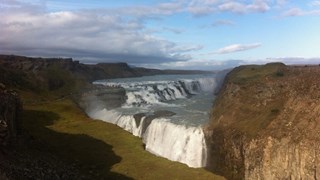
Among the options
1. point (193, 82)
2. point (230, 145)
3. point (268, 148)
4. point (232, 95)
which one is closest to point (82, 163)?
point (230, 145)

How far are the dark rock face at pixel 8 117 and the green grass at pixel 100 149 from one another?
33.2ft

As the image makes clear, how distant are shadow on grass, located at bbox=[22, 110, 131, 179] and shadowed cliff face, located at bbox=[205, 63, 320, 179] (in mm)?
15286

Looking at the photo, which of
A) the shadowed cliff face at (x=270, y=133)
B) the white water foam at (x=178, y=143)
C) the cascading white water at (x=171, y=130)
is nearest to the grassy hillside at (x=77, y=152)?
the shadowed cliff face at (x=270, y=133)

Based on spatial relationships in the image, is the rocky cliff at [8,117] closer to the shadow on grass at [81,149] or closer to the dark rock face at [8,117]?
the dark rock face at [8,117]

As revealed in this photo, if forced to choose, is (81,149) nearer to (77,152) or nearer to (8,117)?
(77,152)

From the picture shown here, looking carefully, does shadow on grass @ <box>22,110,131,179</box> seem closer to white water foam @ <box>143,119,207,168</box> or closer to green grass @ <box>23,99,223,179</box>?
green grass @ <box>23,99,223,179</box>

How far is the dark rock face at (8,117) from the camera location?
45000mm

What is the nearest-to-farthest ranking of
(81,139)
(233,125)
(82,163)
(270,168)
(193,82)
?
(270,168), (82,163), (233,125), (81,139), (193,82)

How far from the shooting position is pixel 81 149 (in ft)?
219

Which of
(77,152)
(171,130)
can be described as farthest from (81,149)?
(171,130)

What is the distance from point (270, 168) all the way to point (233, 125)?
13293mm

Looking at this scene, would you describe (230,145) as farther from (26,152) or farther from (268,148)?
(26,152)

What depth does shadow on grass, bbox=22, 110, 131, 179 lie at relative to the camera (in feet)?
191

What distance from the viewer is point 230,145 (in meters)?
62.3
